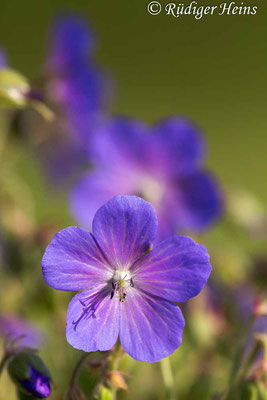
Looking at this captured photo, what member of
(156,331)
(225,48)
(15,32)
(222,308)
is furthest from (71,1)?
(156,331)

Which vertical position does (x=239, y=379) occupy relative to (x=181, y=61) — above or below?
below

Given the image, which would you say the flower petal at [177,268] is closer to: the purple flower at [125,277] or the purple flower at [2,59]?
the purple flower at [125,277]

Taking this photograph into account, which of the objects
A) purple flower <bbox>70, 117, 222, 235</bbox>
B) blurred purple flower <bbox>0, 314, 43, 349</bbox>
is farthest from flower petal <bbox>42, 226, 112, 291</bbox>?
purple flower <bbox>70, 117, 222, 235</bbox>

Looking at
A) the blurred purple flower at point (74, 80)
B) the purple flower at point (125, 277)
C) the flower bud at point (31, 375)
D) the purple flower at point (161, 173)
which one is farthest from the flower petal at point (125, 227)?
the blurred purple flower at point (74, 80)

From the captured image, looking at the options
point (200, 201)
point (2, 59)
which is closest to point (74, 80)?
point (2, 59)

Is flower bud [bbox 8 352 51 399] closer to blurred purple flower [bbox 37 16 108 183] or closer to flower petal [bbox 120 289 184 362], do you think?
flower petal [bbox 120 289 184 362]

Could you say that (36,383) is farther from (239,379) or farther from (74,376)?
(239,379)

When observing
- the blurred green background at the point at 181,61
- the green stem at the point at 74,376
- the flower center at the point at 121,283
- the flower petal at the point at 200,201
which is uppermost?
the blurred green background at the point at 181,61
